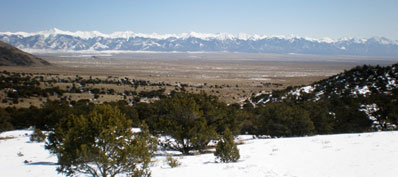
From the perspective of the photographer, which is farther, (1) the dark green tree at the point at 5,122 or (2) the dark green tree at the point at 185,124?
(1) the dark green tree at the point at 5,122

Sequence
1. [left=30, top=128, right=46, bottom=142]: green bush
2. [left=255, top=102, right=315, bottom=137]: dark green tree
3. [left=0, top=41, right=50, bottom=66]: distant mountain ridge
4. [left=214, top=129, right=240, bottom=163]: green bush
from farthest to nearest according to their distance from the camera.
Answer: [left=0, top=41, right=50, bottom=66]: distant mountain ridge, [left=255, top=102, right=315, bottom=137]: dark green tree, [left=30, top=128, right=46, bottom=142]: green bush, [left=214, top=129, right=240, bottom=163]: green bush

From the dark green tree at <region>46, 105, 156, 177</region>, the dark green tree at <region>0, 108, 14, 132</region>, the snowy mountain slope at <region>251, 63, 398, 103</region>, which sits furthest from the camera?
the snowy mountain slope at <region>251, 63, 398, 103</region>

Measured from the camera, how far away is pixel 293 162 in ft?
41.3

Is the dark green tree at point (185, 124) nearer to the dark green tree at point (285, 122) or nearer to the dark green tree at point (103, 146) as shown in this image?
the dark green tree at point (103, 146)

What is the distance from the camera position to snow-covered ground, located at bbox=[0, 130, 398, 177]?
10.7 m

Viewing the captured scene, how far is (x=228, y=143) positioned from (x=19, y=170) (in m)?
8.95

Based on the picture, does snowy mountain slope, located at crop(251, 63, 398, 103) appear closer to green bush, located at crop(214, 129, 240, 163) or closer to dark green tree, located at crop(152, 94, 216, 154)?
dark green tree, located at crop(152, 94, 216, 154)

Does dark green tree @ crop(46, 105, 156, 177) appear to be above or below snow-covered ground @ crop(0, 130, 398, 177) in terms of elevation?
above

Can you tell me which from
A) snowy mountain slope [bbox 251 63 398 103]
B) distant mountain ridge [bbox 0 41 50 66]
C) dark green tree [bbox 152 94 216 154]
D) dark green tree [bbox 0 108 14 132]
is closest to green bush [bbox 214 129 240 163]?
dark green tree [bbox 152 94 216 154]

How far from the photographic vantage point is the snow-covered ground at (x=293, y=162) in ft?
35.1

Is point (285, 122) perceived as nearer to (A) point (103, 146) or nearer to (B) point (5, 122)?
(A) point (103, 146)

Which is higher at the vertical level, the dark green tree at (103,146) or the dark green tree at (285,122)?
the dark green tree at (103,146)

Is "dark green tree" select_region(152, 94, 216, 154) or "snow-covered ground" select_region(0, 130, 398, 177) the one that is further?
"dark green tree" select_region(152, 94, 216, 154)

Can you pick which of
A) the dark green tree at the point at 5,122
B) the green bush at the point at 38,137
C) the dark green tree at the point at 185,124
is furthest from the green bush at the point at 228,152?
the dark green tree at the point at 5,122
